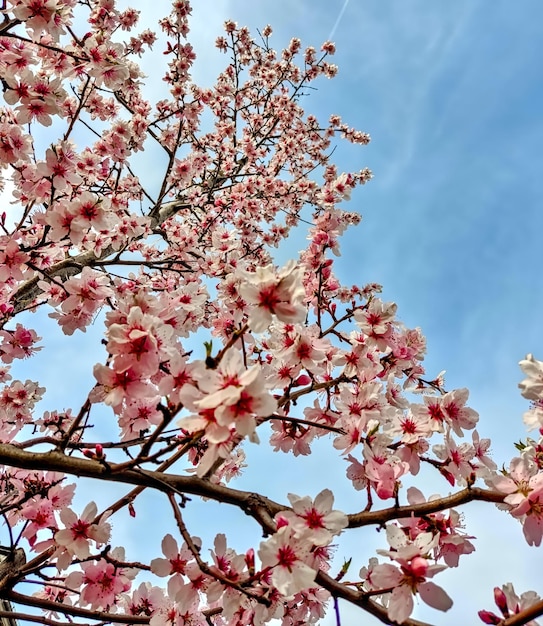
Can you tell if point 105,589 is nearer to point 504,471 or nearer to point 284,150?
point 504,471

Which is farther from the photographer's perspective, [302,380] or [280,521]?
[302,380]

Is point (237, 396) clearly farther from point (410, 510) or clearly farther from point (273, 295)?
point (410, 510)

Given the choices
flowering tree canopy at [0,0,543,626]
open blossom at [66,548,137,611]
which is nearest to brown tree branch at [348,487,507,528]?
flowering tree canopy at [0,0,543,626]

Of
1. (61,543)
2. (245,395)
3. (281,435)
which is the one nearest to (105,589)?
(61,543)

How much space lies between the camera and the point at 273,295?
6.41ft

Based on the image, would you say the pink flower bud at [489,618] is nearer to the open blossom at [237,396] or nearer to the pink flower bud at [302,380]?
Answer: the open blossom at [237,396]

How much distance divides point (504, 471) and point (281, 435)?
1.42 m

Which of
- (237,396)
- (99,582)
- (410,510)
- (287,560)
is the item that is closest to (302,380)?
(410,510)

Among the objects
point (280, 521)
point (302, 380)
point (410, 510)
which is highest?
point (302, 380)

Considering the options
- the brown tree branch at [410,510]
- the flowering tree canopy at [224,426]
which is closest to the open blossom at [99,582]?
the flowering tree canopy at [224,426]

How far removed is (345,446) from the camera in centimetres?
272

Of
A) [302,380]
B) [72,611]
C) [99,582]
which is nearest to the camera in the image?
[72,611]

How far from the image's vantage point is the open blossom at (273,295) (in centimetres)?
190

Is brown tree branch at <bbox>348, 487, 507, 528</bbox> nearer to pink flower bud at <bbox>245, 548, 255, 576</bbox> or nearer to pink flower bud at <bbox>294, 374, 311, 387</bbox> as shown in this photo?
pink flower bud at <bbox>245, 548, 255, 576</bbox>
